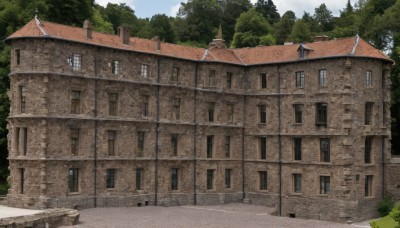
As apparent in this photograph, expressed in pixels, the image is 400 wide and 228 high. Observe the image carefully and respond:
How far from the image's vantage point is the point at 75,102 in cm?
4709

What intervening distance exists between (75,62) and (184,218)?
15.1 meters

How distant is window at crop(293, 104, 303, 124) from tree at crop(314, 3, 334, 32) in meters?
58.2

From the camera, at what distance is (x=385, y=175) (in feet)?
172

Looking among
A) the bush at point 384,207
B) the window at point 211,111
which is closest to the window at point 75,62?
the window at point 211,111

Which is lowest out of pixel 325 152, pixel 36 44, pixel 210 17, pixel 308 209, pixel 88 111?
pixel 308 209

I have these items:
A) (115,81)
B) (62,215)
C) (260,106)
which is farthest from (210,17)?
(62,215)

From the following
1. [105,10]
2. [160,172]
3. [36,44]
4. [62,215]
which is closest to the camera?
[62,215]

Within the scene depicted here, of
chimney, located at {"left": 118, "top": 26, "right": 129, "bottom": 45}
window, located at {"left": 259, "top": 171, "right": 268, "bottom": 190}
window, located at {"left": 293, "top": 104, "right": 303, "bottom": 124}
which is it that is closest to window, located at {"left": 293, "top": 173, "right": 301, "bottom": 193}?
window, located at {"left": 259, "top": 171, "right": 268, "bottom": 190}

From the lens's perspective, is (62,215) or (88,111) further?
(88,111)

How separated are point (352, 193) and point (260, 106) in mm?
12595

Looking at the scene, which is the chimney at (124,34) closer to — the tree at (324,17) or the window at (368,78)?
the window at (368,78)

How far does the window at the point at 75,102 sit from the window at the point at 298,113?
19.5 metres

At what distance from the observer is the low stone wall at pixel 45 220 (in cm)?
3588

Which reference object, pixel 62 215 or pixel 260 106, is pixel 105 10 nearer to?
pixel 260 106
